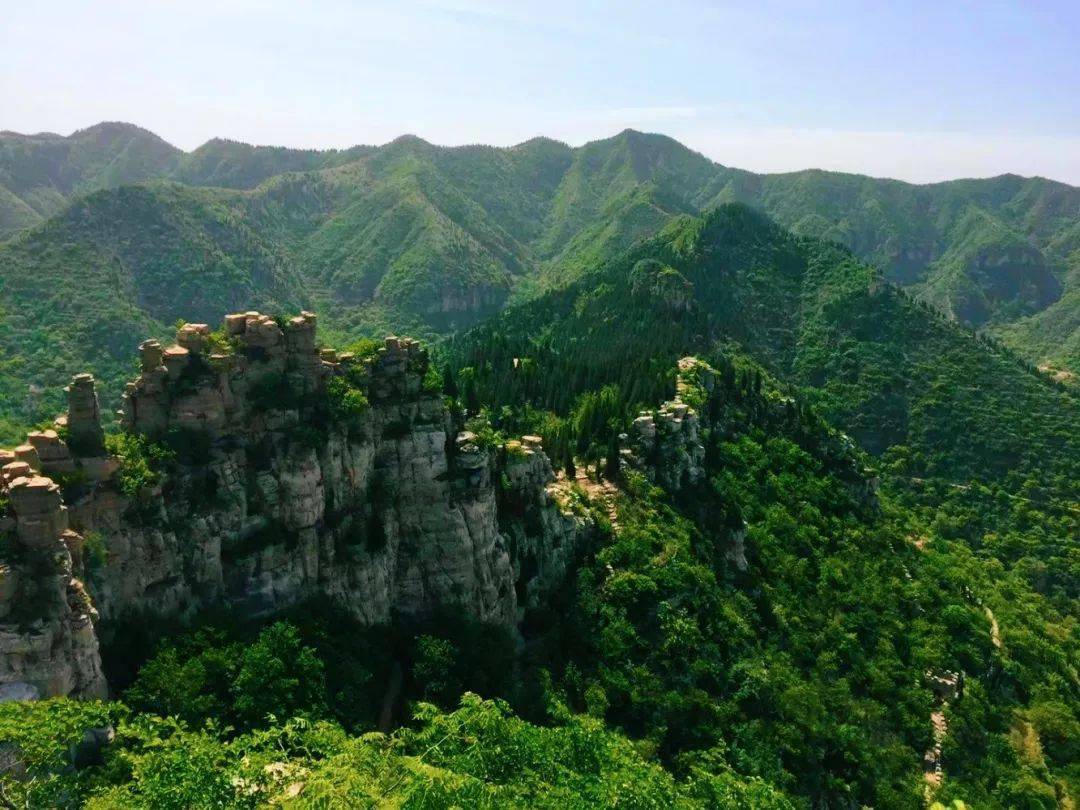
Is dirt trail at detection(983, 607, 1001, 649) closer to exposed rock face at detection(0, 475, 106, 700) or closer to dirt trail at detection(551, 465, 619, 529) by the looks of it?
dirt trail at detection(551, 465, 619, 529)

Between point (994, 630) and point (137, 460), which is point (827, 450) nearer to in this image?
point (994, 630)

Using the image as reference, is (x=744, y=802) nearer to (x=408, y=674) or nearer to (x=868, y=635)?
(x=408, y=674)

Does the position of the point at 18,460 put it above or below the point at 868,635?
above

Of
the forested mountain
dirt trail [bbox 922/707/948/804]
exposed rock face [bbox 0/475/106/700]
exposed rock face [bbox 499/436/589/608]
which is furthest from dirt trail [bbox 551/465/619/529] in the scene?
exposed rock face [bbox 0/475/106/700]

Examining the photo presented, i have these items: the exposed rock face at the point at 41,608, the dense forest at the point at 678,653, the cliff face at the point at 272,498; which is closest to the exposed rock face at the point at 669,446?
the dense forest at the point at 678,653

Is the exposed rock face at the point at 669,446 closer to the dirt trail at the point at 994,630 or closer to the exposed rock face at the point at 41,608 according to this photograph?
the dirt trail at the point at 994,630

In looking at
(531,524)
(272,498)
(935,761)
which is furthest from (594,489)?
(935,761)

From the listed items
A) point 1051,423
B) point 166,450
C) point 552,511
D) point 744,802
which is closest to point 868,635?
point 552,511

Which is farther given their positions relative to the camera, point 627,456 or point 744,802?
point 627,456
